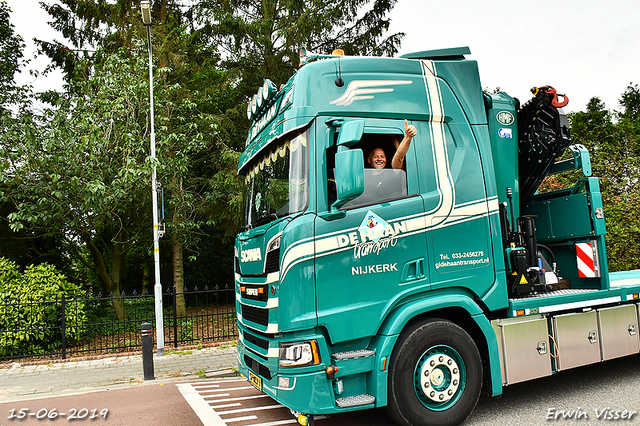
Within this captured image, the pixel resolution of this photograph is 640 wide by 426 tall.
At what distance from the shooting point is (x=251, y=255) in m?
4.70

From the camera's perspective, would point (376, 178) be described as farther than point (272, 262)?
Yes

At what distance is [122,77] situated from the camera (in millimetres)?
10797

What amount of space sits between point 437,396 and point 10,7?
2041 centimetres

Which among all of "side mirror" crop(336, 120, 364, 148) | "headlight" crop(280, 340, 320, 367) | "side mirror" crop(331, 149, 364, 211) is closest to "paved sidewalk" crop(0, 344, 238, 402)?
"headlight" crop(280, 340, 320, 367)

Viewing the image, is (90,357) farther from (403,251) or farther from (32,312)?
(403,251)

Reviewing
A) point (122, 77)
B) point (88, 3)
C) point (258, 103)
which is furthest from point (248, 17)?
point (258, 103)

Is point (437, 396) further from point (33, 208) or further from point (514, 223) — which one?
point (33, 208)

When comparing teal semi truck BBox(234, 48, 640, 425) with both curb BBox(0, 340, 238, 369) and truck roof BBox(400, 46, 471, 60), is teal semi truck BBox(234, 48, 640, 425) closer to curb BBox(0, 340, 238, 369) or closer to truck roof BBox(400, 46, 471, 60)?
truck roof BBox(400, 46, 471, 60)

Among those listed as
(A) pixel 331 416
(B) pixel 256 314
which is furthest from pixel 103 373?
(B) pixel 256 314

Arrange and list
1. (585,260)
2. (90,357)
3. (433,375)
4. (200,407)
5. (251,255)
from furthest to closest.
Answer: (90,357) → (200,407) → (585,260) → (251,255) → (433,375)

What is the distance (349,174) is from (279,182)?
970 millimetres

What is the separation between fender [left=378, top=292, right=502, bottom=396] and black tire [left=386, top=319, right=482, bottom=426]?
160 mm

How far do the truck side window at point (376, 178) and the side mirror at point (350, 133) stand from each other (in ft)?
0.89

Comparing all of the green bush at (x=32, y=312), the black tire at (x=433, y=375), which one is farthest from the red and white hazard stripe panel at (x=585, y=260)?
the green bush at (x=32, y=312)
